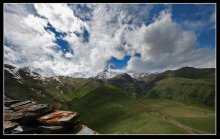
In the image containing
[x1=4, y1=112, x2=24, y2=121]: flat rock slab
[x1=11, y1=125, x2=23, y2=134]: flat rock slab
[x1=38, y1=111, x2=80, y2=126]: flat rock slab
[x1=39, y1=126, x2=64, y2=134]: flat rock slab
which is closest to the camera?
[x1=11, y1=125, x2=23, y2=134]: flat rock slab

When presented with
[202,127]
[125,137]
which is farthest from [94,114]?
[125,137]

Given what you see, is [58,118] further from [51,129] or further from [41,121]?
[41,121]

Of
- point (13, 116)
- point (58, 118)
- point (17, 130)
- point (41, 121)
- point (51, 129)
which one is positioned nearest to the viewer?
point (17, 130)

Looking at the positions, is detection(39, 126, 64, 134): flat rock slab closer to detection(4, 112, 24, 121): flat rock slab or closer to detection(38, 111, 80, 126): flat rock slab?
detection(38, 111, 80, 126): flat rock slab

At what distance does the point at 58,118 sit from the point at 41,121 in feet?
7.45

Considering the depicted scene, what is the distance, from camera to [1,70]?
2720 centimetres

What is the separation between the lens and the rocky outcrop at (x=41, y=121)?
96.4ft

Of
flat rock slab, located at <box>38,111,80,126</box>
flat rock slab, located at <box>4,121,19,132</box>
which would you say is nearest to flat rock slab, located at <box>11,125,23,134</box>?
flat rock slab, located at <box>4,121,19,132</box>

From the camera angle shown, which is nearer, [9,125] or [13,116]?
[9,125]

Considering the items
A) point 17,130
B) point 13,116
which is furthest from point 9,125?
point 13,116

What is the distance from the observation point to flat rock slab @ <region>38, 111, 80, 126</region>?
29984mm

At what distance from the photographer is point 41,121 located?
30.7 metres

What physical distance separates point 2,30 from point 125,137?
67.2ft

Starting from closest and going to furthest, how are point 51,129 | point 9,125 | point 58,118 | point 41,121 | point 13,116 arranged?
point 9,125 → point 51,129 → point 41,121 → point 58,118 → point 13,116
